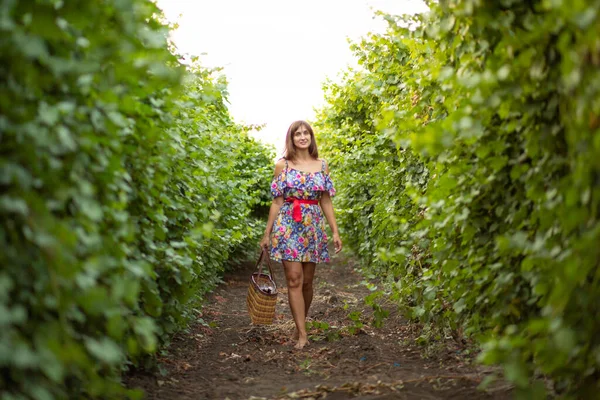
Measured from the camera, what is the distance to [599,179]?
79.7 inches

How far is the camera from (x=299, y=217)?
539cm

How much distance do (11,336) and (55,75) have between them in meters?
0.82

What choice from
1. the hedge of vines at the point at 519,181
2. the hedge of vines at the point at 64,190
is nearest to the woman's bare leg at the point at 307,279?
the hedge of vines at the point at 519,181

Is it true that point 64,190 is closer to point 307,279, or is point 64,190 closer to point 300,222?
point 300,222

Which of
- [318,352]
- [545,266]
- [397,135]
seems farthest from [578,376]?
[318,352]

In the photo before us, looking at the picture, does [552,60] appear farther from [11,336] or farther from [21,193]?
[11,336]

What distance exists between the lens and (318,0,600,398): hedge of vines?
2032 mm

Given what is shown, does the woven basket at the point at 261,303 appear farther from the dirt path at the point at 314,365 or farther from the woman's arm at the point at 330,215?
the woman's arm at the point at 330,215

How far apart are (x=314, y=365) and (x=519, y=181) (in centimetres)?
228

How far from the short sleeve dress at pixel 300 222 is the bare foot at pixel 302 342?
667mm

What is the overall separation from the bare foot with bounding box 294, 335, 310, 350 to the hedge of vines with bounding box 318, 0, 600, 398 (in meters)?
1.29

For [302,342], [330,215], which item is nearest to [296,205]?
[330,215]

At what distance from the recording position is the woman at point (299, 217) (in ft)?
17.5

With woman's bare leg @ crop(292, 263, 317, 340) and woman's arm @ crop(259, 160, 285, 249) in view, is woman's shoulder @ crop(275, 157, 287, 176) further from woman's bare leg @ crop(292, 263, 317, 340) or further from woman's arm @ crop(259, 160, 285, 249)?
woman's bare leg @ crop(292, 263, 317, 340)
